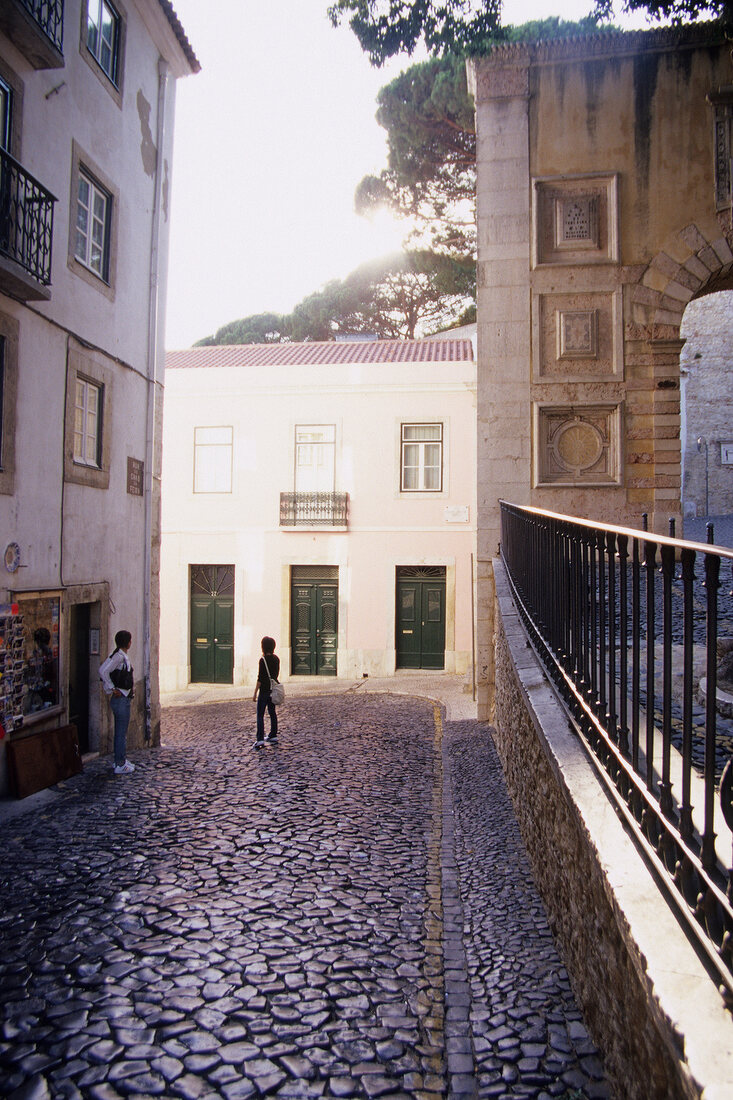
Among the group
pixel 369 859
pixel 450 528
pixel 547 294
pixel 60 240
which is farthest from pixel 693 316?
pixel 369 859

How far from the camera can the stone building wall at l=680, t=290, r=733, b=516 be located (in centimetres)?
2627

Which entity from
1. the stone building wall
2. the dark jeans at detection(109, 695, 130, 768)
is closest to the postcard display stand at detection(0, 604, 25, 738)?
the dark jeans at detection(109, 695, 130, 768)

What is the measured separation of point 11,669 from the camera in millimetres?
7516

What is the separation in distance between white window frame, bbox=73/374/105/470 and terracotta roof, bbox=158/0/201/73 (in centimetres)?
540

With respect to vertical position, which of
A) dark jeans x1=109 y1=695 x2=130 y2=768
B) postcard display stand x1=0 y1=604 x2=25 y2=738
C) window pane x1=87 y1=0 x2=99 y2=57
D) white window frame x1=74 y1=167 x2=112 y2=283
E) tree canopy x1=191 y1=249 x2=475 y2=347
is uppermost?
tree canopy x1=191 y1=249 x2=475 y2=347

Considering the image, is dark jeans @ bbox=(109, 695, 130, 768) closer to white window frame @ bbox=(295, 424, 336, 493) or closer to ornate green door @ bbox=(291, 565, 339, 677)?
ornate green door @ bbox=(291, 565, 339, 677)

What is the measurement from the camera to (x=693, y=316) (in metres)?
27.7

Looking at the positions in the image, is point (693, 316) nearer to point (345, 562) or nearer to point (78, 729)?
point (345, 562)

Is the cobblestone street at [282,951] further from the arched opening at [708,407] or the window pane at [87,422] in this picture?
the arched opening at [708,407]

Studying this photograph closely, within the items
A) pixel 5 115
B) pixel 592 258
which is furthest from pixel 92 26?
pixel 592 258

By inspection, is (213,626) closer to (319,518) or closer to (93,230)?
(319,518)

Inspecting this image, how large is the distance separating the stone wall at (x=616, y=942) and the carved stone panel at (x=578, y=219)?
24.9ft

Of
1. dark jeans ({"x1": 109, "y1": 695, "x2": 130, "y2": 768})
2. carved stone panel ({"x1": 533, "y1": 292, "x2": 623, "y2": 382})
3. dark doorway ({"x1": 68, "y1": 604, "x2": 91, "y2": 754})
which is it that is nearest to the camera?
dark jeans ({"x1": 109, "y1": 695, "x2": 130, "y2": 768})

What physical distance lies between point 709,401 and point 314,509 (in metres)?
16.1
